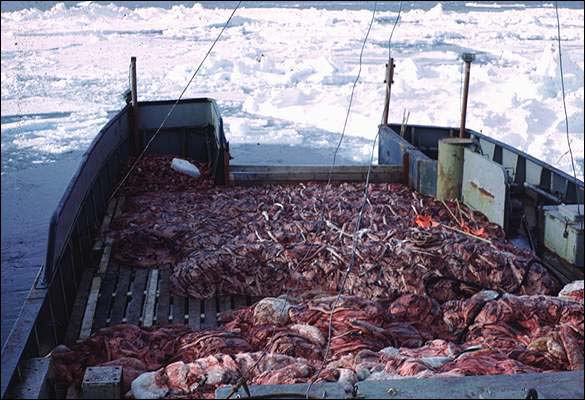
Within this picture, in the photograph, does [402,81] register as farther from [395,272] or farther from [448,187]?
[395,272]

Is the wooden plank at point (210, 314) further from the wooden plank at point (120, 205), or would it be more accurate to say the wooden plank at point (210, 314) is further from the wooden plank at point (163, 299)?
the wooden plank at point (120, 205)

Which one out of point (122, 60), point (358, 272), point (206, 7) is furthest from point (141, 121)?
point (206, 7)

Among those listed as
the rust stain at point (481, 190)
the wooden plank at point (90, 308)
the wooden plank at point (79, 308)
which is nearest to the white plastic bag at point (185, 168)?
the wooden plank at point (79, 308)

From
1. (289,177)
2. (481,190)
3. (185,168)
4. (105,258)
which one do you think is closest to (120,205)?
(185,168)

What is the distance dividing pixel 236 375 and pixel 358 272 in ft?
8.47

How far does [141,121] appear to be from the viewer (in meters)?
14.1

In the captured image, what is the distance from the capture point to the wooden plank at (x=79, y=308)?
661 centimetres

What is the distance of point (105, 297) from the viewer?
7.56 m

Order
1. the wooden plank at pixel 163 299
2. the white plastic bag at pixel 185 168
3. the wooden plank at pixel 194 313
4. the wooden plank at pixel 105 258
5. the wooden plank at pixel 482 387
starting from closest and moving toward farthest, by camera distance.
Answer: the wooden plank at pixel 482 387, the wooden plank at pixel 194 313, the wooden plank at pixel 163 299, the wooden plank at pixel 105 258, the white plastic bag at pixel 185 168

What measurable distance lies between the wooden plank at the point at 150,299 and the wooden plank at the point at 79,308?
2.17 ft

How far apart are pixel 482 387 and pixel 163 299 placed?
4.28 meters

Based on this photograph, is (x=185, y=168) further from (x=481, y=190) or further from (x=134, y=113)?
(x=481, y=190)

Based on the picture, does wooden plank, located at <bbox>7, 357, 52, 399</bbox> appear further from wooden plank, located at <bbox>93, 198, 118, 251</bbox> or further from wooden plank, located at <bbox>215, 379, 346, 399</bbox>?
wooden plank, located at <bbox>93, 198, 118, 251</bbox>

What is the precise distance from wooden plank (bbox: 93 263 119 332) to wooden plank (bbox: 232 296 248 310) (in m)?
1.38
